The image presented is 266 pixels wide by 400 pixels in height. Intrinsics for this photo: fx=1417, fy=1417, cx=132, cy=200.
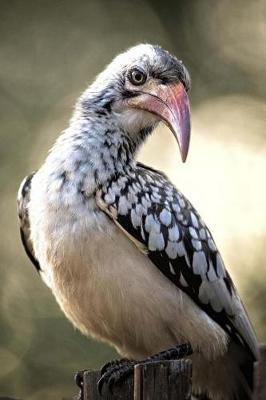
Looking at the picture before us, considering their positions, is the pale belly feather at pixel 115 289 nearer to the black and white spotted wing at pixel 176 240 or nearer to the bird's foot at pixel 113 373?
the black and white spotted wing at pixel 176 240

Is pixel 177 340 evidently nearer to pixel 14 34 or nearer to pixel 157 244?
pixel 157 244

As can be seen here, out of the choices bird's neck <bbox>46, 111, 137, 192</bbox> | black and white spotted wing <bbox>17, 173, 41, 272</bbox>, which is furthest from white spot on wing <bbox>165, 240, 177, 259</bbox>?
black and white spotted wing <bbox>17, 173, 41, 272</bbox>

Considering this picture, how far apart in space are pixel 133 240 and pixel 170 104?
25.2 inches

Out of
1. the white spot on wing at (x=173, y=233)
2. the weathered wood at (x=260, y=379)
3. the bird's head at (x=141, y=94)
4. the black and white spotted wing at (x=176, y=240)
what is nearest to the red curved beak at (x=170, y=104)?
the bird's head at (x=141, y=94)

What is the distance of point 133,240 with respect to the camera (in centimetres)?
583

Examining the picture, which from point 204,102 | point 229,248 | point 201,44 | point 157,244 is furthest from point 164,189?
point 201,44

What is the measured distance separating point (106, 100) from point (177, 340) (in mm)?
1110

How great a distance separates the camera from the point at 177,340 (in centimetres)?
593

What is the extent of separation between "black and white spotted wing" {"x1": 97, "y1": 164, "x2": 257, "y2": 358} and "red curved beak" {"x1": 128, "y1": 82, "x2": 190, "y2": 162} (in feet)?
0.92

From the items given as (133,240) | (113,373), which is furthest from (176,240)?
(113,373)

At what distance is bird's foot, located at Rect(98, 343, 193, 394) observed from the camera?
528 cm

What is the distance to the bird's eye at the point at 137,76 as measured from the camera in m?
6.23

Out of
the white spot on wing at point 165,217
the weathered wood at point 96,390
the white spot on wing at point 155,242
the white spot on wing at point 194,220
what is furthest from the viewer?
the white spot on wing at point 194,220

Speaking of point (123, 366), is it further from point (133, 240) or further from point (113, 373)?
point (133, 240)
